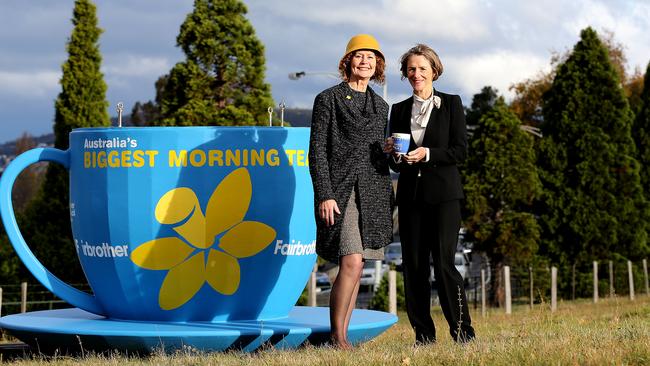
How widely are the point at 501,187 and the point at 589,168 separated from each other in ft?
10.1

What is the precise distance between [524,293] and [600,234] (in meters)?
2.68

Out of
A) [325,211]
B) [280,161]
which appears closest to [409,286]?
[325,211]

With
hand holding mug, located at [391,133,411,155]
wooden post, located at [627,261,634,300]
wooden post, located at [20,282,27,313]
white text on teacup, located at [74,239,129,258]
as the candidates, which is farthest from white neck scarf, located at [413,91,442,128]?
wooden post, located at [627,261,634,300]

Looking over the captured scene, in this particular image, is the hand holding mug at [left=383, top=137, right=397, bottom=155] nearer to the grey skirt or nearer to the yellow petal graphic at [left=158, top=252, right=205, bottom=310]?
the grey skirt

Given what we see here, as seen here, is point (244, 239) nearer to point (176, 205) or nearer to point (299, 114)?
point (176, 205)

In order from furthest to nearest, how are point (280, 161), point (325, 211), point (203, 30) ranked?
point (203, 30)
point (280, 161)
point (325, 211)

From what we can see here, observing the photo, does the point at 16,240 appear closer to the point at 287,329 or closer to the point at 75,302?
the point at 75,302

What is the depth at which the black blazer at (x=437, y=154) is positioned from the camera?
673 centimetres

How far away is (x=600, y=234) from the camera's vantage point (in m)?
26.2

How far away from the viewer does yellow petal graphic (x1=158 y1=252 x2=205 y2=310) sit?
7.72 metres

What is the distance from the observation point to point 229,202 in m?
7.62

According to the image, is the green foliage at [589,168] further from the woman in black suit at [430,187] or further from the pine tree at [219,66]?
the woman in black suit at [430,187]

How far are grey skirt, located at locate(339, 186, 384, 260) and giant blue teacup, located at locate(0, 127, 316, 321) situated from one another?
43.8 inches

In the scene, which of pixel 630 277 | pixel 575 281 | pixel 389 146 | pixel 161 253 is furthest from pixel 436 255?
pixel 575 281
